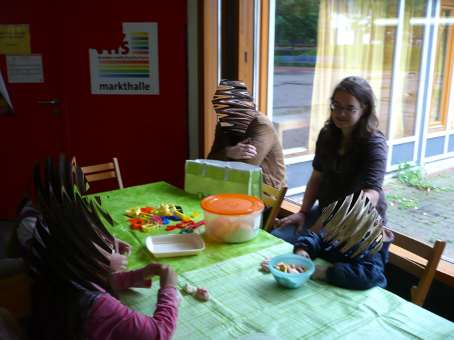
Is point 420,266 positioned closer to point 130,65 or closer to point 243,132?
point 243,132

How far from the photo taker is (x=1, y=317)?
1.14 m

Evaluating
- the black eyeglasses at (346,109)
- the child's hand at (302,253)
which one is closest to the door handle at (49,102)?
the black eyeglasses at (346,109)

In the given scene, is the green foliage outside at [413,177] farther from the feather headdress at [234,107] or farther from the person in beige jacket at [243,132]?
the feather headdress at [234,107]

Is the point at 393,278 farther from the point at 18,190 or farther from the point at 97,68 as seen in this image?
the point at 18,190

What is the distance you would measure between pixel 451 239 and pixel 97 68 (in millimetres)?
2705

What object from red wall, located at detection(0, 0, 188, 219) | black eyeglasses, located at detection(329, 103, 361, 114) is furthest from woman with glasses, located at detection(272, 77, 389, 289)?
red wall, located at detection(0, 0, 188, 219)

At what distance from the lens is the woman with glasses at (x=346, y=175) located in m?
1.44

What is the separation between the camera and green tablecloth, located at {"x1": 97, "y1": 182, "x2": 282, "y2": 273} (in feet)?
5.32

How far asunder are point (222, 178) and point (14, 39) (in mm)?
2170

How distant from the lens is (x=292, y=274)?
1396 millimetres

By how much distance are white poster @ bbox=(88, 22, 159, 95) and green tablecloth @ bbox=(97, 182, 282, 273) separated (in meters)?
1.23

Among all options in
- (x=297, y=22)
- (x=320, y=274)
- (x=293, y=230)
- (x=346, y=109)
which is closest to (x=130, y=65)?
(x=297, y=22)

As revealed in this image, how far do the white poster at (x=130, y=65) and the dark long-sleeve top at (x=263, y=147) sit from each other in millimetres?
→ 1196

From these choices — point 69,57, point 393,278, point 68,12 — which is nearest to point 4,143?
point 69,57
